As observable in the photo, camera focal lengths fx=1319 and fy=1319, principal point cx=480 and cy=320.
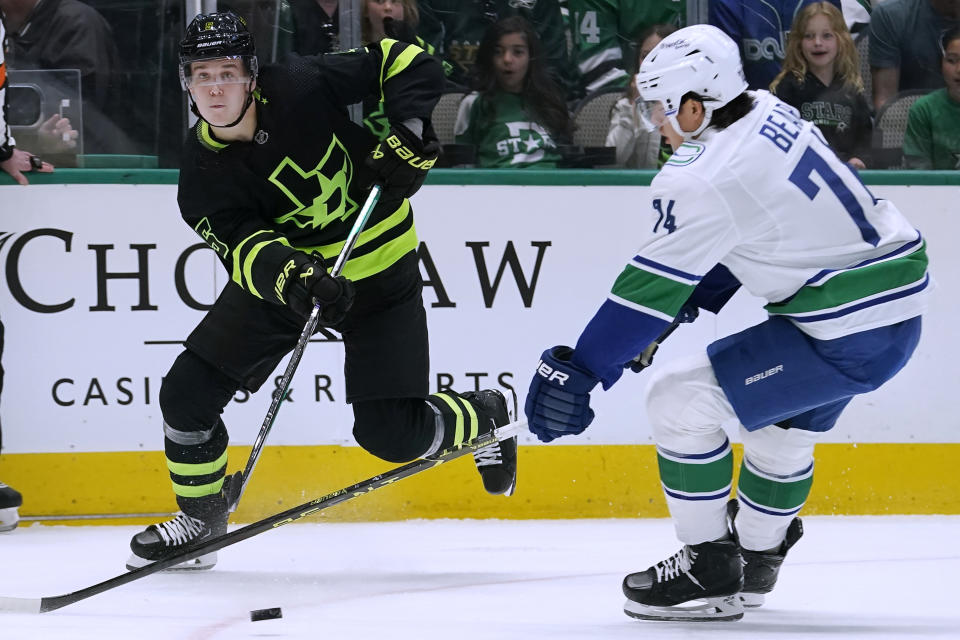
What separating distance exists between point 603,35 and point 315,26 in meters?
0.88

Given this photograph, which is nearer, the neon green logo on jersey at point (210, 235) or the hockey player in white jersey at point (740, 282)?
the hockey player in white jersey at point (740, 282)

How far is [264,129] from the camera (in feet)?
9.91

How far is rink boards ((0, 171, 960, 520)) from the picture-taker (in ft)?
12.5

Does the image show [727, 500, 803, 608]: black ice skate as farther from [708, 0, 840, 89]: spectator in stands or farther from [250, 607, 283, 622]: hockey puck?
[708, 0, 840, 89]: spectator in stands

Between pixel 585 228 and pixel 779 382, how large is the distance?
1.45 m

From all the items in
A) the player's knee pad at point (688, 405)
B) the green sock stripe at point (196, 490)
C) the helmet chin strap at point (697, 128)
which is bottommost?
the green sock stripe at point (196, 490)

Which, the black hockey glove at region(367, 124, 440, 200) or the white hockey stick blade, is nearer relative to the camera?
the white hockey stick blade

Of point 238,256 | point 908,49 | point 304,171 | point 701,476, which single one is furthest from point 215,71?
point 908,49

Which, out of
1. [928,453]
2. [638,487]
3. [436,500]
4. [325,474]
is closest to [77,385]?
[325,474]

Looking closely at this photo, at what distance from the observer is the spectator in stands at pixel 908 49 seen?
4.12m

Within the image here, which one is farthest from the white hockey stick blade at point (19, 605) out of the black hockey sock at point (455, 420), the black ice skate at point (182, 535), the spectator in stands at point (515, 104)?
the spectator in stands at point (515, 104)

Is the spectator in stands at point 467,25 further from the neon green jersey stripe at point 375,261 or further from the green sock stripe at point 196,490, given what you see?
the green sock stripe at point 196,490

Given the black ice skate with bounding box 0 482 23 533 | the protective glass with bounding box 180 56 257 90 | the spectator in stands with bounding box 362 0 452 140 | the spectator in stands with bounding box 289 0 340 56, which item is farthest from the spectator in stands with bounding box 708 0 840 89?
the black ice skate with bounding box 0 482 23 533

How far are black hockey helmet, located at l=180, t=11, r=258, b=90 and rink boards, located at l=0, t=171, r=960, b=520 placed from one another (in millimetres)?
979
